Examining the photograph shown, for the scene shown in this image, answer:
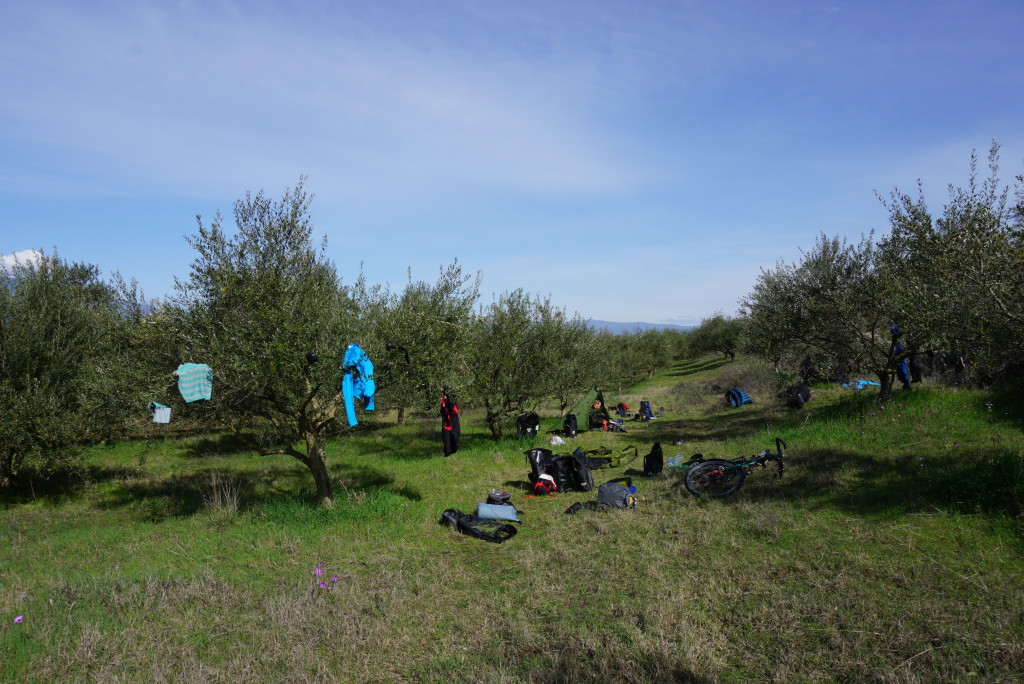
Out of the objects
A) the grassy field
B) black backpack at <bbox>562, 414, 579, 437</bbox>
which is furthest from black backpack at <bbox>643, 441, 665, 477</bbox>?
black backpack at <bbox>562, 414, 579, 437</bbox>

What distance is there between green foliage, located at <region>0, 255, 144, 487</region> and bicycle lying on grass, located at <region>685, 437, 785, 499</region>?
11.2 m

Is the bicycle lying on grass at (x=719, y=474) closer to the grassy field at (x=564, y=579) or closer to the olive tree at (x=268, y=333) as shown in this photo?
the grassy field at (x=564, y=579)

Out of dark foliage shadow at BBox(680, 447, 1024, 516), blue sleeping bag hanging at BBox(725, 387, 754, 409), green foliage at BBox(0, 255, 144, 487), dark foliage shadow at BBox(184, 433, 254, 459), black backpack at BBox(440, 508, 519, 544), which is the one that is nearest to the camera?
dark foliage shadow at BBox(680, 447, 1024, 516)

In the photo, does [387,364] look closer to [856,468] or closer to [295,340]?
[295,340]

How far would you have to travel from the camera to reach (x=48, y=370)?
12.2 m

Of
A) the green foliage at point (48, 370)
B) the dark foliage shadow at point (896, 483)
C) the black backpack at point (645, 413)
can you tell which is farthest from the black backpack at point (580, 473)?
the black backpack at point (645, 413)

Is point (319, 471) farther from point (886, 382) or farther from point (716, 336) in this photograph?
point (716, 336)

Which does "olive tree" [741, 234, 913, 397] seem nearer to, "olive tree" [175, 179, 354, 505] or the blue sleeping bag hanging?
the blue sleeping bag hanging

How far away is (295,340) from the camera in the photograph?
27.2ft

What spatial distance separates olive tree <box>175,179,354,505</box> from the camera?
827 centimetres

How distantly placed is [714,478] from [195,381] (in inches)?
377

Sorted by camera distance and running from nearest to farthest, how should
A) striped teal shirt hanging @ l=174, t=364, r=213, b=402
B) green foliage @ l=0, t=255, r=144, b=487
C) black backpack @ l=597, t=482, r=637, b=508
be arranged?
striped teal shirt hanging @ l=174, t=364, r=213, b=402 → black backpack @ l=597, t=482, r=637, b=508 → green foliage @ l=0, t=255, r=144, b=487

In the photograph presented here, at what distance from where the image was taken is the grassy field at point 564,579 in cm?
463

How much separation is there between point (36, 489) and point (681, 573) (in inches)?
639
